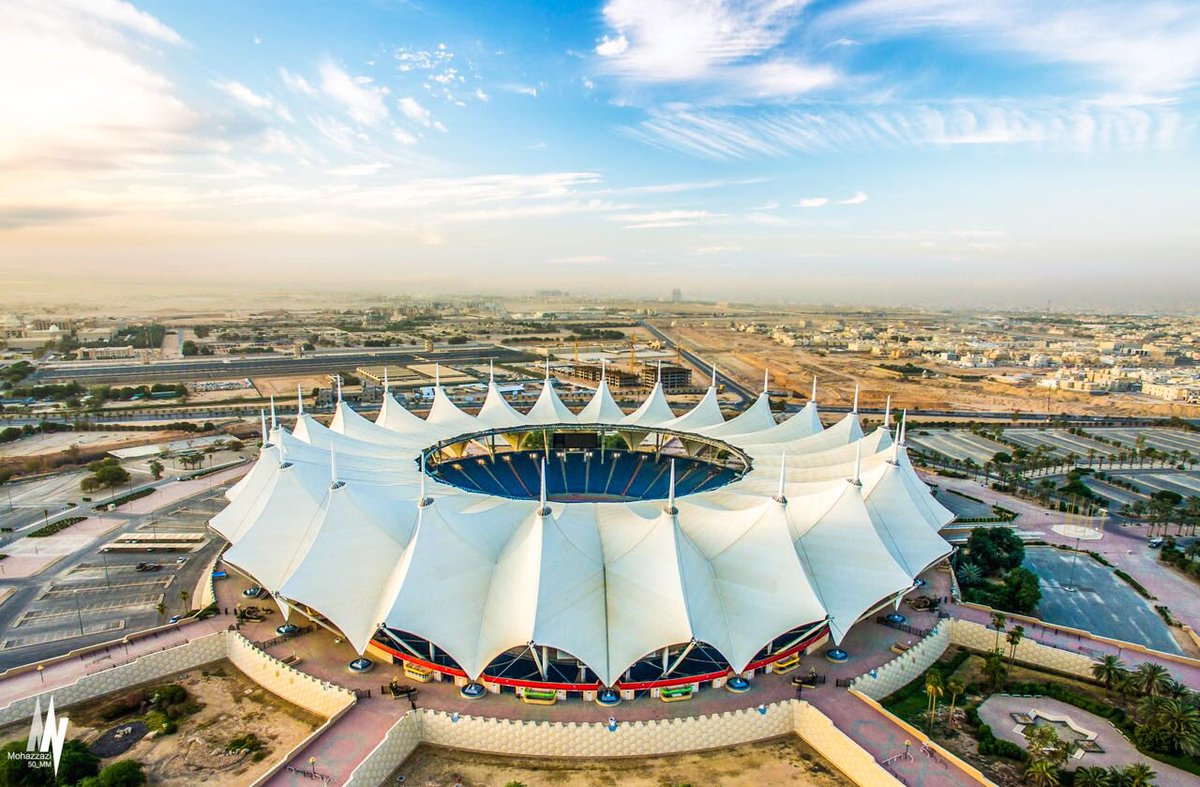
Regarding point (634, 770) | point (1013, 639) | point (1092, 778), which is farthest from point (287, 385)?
point (1092, 778)

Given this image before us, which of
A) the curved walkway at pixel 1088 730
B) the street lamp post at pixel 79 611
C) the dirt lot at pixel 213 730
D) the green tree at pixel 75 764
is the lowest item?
the dirt lot at pixel 213 730

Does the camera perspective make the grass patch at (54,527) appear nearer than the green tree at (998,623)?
No

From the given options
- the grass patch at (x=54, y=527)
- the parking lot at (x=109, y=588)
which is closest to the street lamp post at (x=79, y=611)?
the parking lot at (x=109, y=588)

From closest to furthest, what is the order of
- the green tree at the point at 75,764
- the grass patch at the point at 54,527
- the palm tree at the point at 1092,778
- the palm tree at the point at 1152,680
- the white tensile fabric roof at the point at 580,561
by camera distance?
the palm tree at the point at 1092,778 → the green tree at the point at 75,764 → the white tensile fabric roof at the point at 580,561 → the palm tree at the point at 1152,680 → the grass patch at the point at 54,527

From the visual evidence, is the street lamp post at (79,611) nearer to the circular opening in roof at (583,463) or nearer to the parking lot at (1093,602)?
the circular opening in roof at (583,463)

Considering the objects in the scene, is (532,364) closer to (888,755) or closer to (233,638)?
(233,638)

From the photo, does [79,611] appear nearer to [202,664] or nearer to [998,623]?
[202,664]
